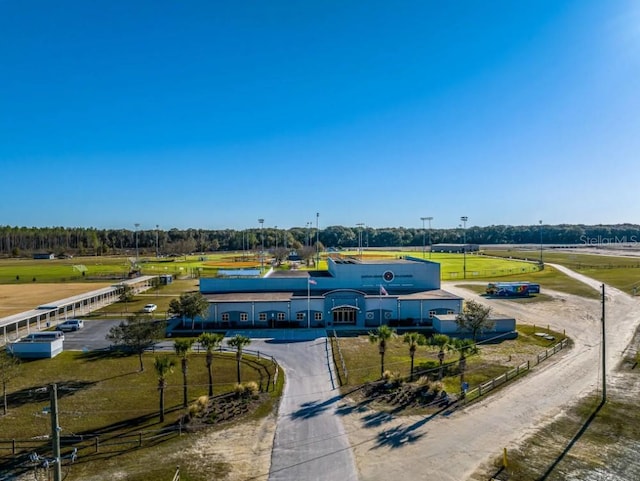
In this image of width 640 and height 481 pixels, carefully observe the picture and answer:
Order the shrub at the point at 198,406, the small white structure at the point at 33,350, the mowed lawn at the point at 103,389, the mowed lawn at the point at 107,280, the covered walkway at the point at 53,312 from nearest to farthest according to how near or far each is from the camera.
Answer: the mowed lawn at the point at 103,389, the shrub at the point at 198,406, the small white structure at the point at 33,350, the covered walkway at the point at 53,312, the mowed lawn at the point at 107,280

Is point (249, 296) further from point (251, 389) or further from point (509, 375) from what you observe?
point (509, 375)

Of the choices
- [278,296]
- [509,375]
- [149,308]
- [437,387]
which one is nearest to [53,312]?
[149,308]

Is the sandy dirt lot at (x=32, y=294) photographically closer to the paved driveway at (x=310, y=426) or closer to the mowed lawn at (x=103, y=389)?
the mowed lawn at (x=103, y=389)

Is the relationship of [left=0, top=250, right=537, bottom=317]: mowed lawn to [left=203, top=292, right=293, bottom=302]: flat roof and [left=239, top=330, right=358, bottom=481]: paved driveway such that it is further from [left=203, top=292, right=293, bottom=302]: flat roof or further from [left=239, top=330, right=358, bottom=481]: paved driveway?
[left=239, top=330, right=358, bottom=481]: paved driveway

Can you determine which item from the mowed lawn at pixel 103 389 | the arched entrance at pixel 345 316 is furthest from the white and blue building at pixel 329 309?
the mowed lawn at pixel 103 389

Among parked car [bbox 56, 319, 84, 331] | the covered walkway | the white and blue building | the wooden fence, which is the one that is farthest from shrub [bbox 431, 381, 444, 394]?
parked car [bbox 56, 319, 84, 331]

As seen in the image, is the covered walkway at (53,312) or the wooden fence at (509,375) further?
the covered walkway at (53,312)

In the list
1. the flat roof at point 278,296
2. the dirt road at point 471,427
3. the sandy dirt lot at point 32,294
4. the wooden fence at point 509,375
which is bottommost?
the dirt road at point 471,427
